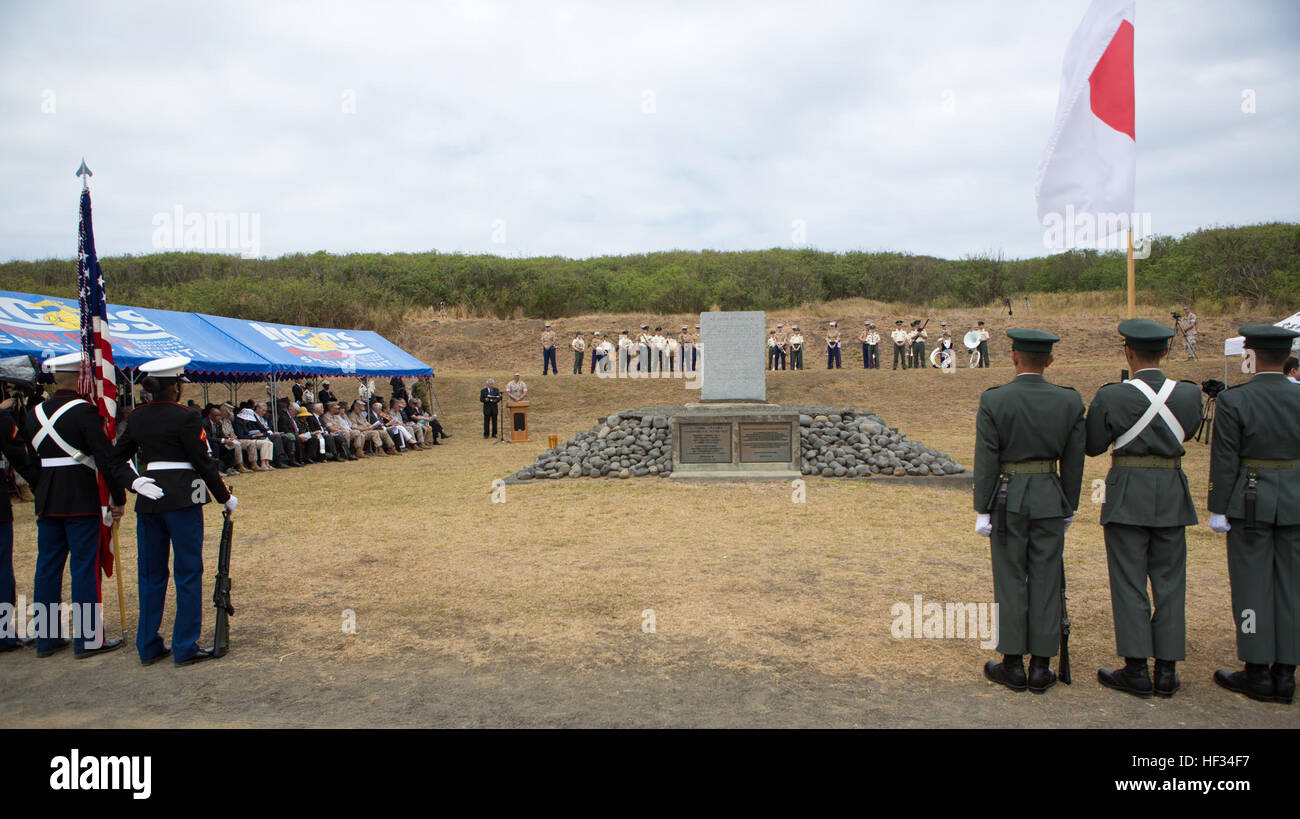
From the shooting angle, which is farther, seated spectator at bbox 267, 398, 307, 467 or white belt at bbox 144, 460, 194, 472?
seated spectator at bbox 267, 398, 307, 467

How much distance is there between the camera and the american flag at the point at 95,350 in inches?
197

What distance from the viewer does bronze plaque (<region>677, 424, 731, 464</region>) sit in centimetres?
1194

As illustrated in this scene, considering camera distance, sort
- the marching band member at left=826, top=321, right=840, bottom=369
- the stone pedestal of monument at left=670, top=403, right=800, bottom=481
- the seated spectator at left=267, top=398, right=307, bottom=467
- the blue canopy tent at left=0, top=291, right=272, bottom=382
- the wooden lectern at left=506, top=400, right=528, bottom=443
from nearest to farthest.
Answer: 1. the blue canopy tent at left=0, top=291, right=272, bottom=382
2. the stone pedestal of monument at left=670, top=403, right=800, bottom=481
3. the seated spectator at left=267, top=398, right=307, bottom=467
4. the wooden lectern at left=506, top=400, right=528, bottom=443
5. the marching band member at left=826, top=321, right=840, bottom=369

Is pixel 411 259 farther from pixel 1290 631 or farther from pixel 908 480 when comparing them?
pixel 1290 631

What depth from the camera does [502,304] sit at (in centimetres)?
4284

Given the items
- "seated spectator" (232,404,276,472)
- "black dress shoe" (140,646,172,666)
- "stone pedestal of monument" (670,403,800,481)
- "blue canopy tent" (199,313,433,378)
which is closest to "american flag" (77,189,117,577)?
"black dress shoe" (140,646,172,666)

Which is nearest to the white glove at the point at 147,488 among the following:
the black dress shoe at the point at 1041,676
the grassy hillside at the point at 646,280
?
the black dress shoe at the point at 1041,676

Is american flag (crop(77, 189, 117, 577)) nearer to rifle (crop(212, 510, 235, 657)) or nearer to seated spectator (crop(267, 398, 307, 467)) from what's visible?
rifle (crop(212, 510, 235, 657))

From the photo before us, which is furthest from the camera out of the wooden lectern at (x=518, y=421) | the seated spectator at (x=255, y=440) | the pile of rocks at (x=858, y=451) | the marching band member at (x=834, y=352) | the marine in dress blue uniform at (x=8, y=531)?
the marching band member at (x=834, y=352)

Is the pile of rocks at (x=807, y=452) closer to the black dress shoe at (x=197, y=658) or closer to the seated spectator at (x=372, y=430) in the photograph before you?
the seated spectator at (x=372, y=430)

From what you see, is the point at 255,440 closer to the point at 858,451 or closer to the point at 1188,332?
the point at 858,451

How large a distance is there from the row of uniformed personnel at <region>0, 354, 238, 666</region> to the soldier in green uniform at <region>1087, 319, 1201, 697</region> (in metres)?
4.93

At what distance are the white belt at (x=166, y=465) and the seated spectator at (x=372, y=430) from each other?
43.2 feet

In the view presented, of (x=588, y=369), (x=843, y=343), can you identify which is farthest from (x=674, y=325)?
(x=843, y=343)
